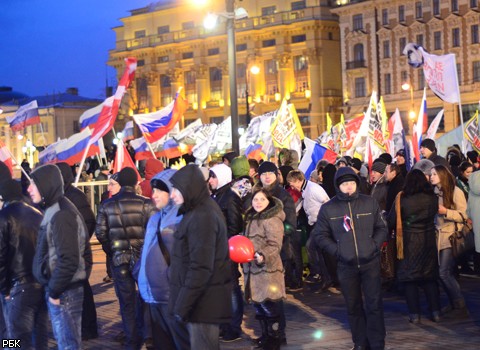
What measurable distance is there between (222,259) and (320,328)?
390 cm

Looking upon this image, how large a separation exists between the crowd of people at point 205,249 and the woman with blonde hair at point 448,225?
0.01 meters

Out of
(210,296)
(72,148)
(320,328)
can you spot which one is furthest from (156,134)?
(210,296)

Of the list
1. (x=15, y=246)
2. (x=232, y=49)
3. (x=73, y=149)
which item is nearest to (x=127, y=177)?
(x=15, y=246)

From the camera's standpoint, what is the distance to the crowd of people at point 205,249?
6.02 m

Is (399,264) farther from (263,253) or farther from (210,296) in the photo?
(210,296)

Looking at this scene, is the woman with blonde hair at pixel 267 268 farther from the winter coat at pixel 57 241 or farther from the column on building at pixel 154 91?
the column on building at pixel 154 91

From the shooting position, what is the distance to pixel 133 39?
90625 millimetres

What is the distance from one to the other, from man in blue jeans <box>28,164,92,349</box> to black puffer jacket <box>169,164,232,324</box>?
1.06 metres

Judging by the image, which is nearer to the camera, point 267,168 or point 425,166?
point 267,168

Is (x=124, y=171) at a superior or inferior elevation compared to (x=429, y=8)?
inferior

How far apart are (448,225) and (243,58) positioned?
233 feet

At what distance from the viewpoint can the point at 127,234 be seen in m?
8.83

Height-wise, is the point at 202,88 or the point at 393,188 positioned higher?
the point at 202,88

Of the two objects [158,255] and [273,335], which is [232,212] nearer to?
[273,335]
